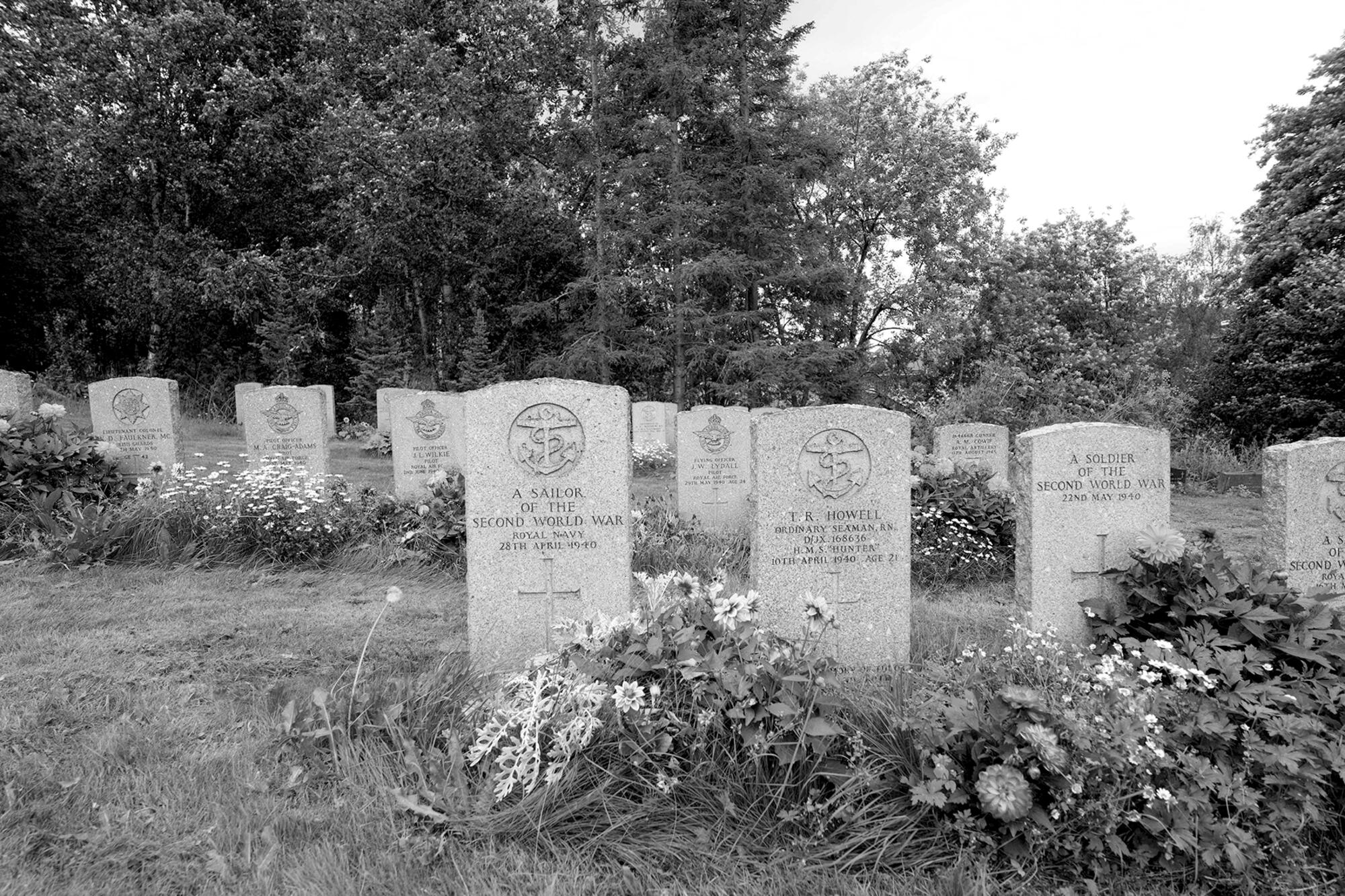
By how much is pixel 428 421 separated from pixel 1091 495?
754 cm

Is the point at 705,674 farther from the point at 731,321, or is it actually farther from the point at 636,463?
the point at 731,321

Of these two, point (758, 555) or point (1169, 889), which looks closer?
point (1169, 889)

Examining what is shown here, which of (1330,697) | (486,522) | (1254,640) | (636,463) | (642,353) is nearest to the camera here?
(1330,697)

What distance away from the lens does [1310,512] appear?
470cm

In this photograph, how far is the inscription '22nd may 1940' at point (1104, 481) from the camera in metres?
4.57

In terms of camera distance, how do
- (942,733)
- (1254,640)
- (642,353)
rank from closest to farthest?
(942,733), (1254,640), (642,353)

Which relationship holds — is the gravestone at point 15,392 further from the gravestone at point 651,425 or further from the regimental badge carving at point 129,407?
the gravestone at point 651,425

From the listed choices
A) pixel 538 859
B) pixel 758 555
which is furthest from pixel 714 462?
pixel 538 859

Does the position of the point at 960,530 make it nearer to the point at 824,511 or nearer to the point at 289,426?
the point at 824,511

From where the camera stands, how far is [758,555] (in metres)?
4.52

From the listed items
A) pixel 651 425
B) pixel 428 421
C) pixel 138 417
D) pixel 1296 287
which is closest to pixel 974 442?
pixel 651 425

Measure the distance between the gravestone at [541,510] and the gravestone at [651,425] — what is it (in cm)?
1145

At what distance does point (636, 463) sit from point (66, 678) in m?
11.1

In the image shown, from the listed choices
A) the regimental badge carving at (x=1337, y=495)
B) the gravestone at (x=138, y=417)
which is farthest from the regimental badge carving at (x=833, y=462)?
the gravestone at (x=138, y=417)
